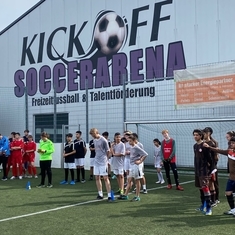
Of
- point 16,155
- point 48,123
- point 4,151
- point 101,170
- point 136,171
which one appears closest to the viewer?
point 136,171

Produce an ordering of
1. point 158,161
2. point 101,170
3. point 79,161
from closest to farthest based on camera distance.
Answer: point 101,170, point 158,161, point 79,161

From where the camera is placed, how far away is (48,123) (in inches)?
899

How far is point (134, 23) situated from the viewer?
65.0ft

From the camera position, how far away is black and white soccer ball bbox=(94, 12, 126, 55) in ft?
67.4

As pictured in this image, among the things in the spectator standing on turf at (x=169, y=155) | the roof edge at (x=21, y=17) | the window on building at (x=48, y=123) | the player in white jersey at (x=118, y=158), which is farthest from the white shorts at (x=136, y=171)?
the roof edge at (x=21, y=17)

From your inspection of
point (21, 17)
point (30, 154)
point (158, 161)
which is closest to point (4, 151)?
point (30, 154)

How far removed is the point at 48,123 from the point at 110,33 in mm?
5978

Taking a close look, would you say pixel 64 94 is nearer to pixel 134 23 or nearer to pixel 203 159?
pixel 134 23

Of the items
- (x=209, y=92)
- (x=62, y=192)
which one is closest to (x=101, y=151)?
A: (x=62, y=192)

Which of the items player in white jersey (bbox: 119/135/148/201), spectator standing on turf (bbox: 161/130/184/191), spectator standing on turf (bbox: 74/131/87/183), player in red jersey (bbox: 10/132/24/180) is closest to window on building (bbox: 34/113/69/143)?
player in red jersey (bbox: 10/132/24/180)

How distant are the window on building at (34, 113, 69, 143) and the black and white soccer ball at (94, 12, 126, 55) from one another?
4.16 metres

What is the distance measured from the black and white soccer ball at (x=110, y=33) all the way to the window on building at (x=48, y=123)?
13.7ft

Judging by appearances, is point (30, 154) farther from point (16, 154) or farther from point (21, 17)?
point (21, 17)

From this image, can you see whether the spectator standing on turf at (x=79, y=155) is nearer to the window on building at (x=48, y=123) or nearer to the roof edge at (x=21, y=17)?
the window on building at (x=48, y=123)
